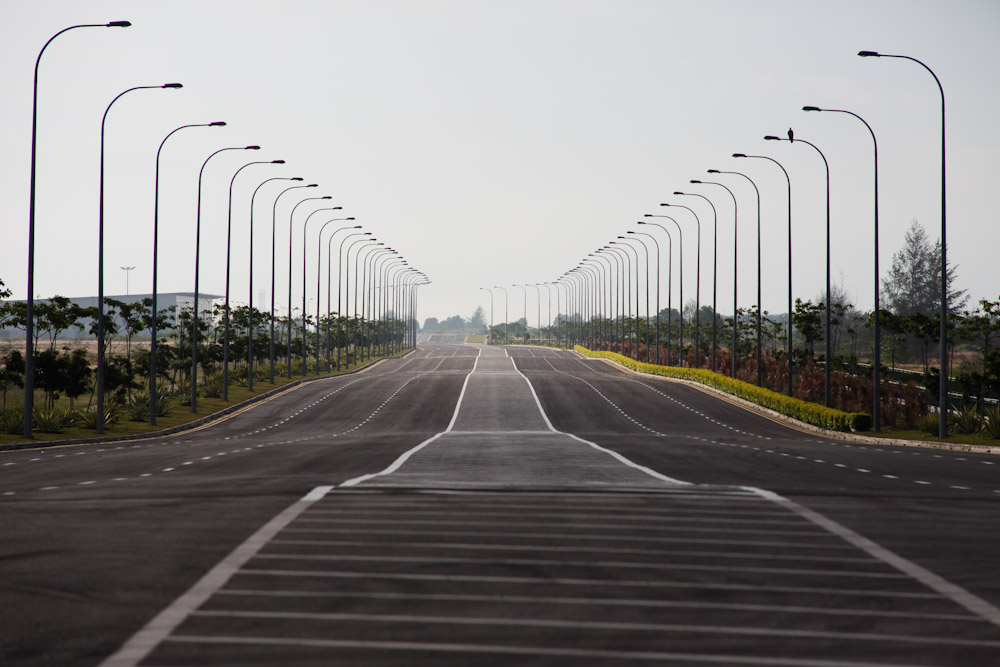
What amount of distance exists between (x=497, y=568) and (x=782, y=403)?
4204cm

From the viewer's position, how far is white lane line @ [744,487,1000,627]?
7.66 m

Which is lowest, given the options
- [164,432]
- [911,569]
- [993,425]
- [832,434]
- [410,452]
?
[832,434]

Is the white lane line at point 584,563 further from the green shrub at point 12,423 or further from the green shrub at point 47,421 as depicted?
the green shrub at point 47,421

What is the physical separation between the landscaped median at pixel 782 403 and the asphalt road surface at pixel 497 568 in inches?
839

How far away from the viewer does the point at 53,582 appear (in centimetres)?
828

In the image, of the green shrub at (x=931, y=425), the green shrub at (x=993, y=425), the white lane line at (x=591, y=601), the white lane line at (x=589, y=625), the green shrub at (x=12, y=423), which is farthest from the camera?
the green shrub at (x=931, y=425)

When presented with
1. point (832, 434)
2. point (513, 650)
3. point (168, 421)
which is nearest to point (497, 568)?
point (513, 650)

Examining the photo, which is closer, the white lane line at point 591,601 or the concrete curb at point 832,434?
the white lane line at point 591,601

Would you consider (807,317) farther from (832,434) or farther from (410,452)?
(410,452)

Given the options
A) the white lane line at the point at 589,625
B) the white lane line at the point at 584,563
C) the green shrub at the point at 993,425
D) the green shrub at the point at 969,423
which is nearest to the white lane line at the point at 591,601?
the white lane line at the point at 589,625

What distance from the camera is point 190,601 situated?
24.7 ft

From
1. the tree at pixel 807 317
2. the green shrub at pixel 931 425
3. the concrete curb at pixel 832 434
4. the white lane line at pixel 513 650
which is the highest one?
the tree at pixel 807 317

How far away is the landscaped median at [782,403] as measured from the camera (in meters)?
40.1

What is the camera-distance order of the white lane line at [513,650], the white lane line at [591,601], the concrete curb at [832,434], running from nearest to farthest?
the white lane line at [513,650]
the white lane line at [591,601]
the concrete curb at [832,434]
